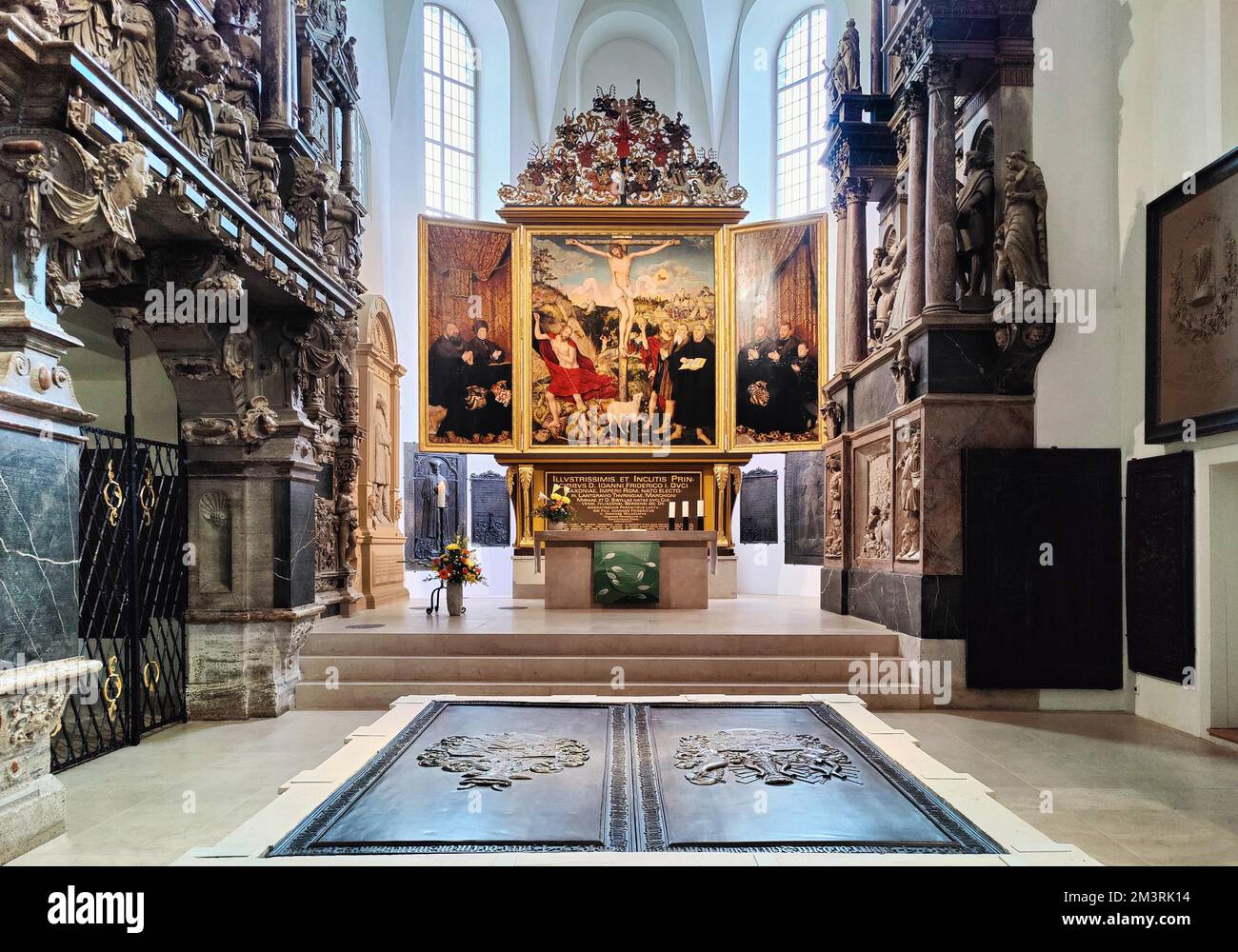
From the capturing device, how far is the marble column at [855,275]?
37.8 feet

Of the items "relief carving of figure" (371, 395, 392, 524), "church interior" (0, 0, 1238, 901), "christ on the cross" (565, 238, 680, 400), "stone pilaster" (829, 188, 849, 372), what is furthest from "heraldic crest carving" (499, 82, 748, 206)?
"relief carving of figure" (371, 395, 392, 524)

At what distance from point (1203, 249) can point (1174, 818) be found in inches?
188

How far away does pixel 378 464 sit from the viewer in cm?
1330

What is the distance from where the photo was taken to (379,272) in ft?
51.6

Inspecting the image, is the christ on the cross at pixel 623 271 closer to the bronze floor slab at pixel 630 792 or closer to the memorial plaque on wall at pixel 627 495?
the memorial plaque on wall at pixel 627 495

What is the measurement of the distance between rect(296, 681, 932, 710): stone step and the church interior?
57 mm

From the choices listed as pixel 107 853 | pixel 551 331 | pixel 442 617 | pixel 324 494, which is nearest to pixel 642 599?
pixel 442 617

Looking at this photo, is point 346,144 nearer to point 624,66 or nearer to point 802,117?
point 802,117

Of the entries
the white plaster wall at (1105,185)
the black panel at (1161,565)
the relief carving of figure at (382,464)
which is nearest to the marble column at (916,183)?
the white plaster wall at (1105,185)

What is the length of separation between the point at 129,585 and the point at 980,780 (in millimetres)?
7074

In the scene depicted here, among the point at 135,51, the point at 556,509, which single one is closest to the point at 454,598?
the point at 556,509

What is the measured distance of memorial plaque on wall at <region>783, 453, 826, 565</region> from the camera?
1647 centimetres

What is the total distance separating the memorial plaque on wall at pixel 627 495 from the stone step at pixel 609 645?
6358 mm

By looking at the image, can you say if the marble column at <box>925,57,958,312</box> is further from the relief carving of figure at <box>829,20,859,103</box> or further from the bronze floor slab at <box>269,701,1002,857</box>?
the bronze floor slab at <box>269,701,1002,857</box>
